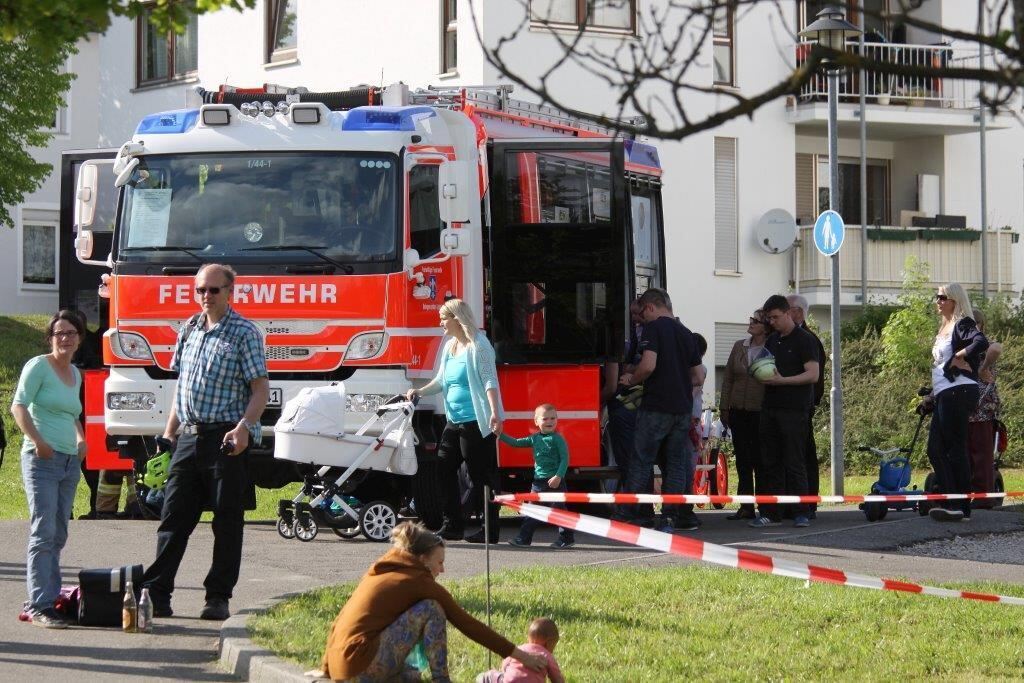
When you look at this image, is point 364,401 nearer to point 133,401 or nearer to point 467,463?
point 467,463

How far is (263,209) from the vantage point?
44.7 feet

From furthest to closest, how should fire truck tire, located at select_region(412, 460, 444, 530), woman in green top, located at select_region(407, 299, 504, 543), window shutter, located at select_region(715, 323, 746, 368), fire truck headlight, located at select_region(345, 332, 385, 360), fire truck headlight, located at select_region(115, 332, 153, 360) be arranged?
window shutter, located at select_region(715, 323, 746, 368), fire truck headlight, located at select_region(115, 332, 153, 360), fire truck tire, located at select_region(412, 460, 444, 530), fire truck headlight, located at select_region(345, 332, 385, 360), woman in green top, located at select_region(407, 299, 504, 543)

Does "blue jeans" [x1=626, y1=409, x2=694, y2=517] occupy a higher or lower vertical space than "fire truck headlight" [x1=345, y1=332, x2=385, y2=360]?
lower

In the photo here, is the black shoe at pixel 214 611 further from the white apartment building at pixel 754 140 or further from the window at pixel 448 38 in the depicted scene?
the window at pixel 448 38

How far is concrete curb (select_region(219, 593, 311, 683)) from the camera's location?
7.79 m

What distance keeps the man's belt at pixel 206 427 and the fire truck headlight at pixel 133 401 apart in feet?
14.0

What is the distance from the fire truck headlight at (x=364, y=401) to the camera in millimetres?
13484

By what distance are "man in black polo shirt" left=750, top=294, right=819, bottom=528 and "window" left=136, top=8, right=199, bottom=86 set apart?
2268 cm

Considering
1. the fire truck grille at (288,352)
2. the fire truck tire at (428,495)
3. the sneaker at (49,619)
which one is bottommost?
the sneaker at (49,619)

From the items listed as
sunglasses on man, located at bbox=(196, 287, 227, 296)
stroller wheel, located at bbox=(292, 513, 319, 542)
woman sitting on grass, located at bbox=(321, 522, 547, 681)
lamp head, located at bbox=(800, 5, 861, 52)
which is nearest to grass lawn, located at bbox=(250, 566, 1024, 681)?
woman sitting on grass, located at bbox=(321, 522, 547, 681)

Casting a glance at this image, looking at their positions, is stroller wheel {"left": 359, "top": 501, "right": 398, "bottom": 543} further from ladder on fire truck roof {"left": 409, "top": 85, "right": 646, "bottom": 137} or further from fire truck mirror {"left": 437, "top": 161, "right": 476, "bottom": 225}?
ladder on fire truck roof {"left": 409, "top": 85, "right": 646, "bottom": 137}

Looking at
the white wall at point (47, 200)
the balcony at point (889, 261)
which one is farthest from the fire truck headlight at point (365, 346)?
the white wall at point (47, 200)

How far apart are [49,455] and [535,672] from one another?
3.68 meters

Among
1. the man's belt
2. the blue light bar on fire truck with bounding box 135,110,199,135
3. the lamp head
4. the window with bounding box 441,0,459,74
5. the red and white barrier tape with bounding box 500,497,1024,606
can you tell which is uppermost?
the window with bounding box 441,0,459,74
